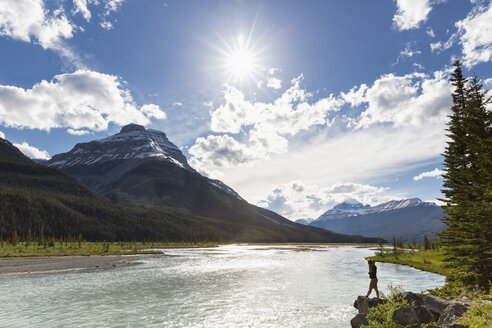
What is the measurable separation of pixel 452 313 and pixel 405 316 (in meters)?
2.41

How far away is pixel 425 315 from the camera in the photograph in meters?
16.6

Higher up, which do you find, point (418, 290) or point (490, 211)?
point (490, 211)

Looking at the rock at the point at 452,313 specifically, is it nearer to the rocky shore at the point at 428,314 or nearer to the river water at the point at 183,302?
the rocky shore at the point at 428,314

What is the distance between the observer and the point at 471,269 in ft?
81.9

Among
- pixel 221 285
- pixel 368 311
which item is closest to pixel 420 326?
pixel 368 311

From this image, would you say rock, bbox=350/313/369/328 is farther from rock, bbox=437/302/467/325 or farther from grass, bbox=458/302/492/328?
grass, bbox=458/302/492/328

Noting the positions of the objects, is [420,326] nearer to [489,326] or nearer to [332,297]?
[489,326]

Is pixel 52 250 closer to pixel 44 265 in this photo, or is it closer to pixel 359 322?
pixel 44 265

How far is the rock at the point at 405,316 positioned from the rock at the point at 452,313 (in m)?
1.37

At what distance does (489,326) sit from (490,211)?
13.3 m

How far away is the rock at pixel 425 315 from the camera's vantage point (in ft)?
53.8

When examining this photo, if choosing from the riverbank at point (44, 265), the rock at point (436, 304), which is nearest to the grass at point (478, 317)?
the rock at point (436, 304)

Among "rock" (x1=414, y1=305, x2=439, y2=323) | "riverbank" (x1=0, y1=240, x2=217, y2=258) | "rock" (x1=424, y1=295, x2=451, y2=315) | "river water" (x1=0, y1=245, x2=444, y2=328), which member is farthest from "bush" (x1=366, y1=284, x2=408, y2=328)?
"riverbank" (x1=0, y1=240, x2=217, y2=258)

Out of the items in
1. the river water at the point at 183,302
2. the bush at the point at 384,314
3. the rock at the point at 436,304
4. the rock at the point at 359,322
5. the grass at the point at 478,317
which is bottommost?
the river water at the point at 183,302
